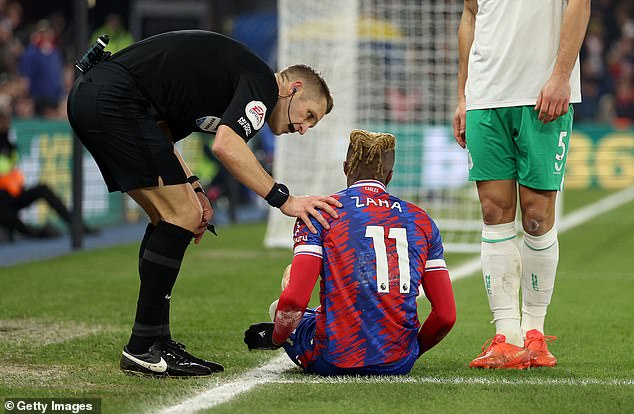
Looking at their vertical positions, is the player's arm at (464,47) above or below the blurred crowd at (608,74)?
above

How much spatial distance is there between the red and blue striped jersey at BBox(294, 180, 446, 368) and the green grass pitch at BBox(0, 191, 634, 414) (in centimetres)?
16

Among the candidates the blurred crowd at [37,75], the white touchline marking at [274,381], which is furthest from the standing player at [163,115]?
the blurred crowd at [37,75]

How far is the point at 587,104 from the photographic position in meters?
25.6

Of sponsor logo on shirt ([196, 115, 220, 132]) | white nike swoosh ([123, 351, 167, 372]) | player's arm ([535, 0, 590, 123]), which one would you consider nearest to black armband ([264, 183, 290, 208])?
sponsor logo on shirt ([196, 115, 220, 132])

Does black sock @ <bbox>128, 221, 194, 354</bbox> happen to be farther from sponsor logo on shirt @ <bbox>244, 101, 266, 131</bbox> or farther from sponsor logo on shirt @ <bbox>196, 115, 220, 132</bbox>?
sponsor logo on shirt @ <bbox>244, 101, 266, 131</bbox>

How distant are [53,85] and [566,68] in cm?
1365

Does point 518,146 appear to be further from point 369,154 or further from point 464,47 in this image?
point 369,154

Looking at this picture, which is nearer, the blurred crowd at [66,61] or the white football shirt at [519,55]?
the white football shirt at [519,55]

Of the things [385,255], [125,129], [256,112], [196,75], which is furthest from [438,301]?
[125,129]

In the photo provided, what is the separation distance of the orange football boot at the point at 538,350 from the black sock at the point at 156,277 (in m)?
1.64

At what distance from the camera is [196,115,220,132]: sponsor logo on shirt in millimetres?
5020

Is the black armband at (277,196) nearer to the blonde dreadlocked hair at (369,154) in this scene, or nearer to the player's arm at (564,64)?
the blonde dreadlocked hair at (369,154)

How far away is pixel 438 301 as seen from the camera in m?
4.89

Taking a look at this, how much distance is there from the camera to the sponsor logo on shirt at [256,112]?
4.71m
